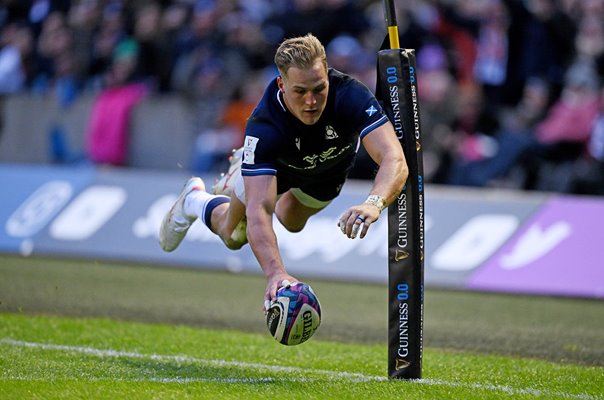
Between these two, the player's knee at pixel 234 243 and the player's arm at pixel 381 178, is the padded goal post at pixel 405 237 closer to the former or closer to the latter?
the player's arm at pixel 381 178

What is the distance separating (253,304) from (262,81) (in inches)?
254

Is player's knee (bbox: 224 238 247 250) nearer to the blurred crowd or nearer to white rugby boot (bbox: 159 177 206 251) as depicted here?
white rugby boot (bbox: 159 177 206 251)

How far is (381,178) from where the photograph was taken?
24.0 feet

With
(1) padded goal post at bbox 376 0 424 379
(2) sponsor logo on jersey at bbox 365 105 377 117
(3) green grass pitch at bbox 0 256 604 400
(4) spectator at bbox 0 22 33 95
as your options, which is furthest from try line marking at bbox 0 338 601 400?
(4) spectator at bbox 0 22 33 95

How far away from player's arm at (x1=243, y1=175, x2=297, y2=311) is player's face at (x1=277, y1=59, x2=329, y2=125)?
52 cm

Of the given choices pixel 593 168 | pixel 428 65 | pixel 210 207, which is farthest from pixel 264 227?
pixel 428 65

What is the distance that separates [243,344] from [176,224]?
4.31ft

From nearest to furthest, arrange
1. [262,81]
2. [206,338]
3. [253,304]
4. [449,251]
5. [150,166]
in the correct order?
1. [206,338]
2. [253,304]
3. [449,251]
4. [262,81]
5. [150,166]

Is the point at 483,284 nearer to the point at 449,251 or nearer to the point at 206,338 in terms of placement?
the point at 449,251

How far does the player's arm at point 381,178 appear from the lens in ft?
22.5

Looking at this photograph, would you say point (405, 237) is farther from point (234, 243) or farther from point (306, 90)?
point (234, 243)

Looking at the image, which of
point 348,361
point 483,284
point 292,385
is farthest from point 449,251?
point 292,385

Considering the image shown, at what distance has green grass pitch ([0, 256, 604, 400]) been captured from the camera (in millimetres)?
7121

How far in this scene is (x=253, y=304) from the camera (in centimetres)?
1229
